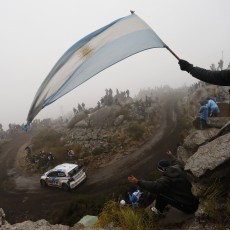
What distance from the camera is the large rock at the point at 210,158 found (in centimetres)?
544

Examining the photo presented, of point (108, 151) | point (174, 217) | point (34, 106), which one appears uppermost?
point (34, 106)

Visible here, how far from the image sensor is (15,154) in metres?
32.2

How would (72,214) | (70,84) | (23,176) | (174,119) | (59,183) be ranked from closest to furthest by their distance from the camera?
(70,84) < (72,214) < (59,183) < (23,176) < (174,119)

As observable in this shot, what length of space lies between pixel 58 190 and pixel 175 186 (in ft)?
44.0

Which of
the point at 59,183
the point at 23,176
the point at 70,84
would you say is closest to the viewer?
the point at 70,84

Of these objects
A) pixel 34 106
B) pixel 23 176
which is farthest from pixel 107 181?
pixel 34 106

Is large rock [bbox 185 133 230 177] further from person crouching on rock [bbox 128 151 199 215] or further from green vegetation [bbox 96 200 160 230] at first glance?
green vegetation [bbox 96 200 160 230]

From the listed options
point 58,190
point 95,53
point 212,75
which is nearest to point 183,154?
point 95,53

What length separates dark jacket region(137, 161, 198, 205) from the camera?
537 cm

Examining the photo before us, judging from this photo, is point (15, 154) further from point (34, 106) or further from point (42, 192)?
point (34, 106)

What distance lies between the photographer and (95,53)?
5.18 m

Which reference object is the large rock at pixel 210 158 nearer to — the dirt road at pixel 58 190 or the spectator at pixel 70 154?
the dirt road at pixel 58 190

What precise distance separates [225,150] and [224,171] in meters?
0.56

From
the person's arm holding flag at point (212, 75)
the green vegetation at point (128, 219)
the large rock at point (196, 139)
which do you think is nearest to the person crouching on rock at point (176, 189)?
the green vegetation at point (128, 219)
